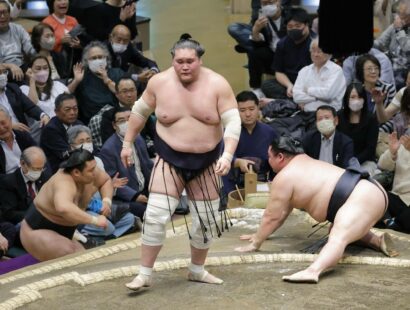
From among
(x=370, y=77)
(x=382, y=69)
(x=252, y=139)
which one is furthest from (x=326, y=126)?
(x=382, y=69)

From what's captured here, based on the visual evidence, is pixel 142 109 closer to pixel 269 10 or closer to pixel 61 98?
pixel 61 98

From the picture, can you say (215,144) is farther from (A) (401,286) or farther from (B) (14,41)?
(B) (14,41)

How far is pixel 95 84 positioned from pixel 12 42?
22.6 inches

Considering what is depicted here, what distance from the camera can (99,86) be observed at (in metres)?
5.96

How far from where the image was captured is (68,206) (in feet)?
14.4

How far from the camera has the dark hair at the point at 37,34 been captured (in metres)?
6.07

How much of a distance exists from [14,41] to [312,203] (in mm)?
2813

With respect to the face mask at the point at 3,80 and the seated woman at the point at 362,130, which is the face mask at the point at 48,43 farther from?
the seated woman at the point at 362,130

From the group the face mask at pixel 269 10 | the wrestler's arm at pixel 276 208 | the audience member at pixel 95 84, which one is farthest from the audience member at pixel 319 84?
the wrestler's arm at pixel 276 208

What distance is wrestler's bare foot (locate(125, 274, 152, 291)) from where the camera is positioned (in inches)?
139

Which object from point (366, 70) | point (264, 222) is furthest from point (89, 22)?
point (264, 222)

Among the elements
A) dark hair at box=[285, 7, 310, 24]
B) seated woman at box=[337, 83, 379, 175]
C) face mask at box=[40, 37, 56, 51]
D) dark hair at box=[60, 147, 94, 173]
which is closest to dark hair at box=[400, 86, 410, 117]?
seated woman at box=[337, 83, 379, 175]

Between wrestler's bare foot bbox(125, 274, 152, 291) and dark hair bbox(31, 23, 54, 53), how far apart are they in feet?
9.38

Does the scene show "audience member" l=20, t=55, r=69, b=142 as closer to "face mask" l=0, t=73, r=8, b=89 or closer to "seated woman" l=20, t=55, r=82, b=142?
"seated woman" l=20, t=55, r=82, b=142
